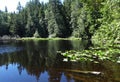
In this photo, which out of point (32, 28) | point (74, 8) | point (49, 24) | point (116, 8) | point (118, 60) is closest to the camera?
point (116, 8)

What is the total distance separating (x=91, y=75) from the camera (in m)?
19.0

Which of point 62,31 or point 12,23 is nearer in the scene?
point 62,31

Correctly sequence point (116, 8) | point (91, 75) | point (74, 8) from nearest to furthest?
point (116, 8) < point (91, 75) < point (74, 8)

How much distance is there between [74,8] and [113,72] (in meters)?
63.7

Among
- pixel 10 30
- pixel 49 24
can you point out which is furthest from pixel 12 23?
pixel 49 24

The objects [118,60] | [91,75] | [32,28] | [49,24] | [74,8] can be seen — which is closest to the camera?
[91,75]

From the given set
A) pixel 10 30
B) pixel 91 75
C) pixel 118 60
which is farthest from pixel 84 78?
pixel 10 30

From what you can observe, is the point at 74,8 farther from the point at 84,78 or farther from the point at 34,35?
the point at 84,78

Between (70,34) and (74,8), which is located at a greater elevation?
(74,8)

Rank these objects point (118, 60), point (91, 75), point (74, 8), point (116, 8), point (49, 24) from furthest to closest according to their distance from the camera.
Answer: point (49, 24), point (74, 8), point (118, 60), point (91, 75), point (116, 8)

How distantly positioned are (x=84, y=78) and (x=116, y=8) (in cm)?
539

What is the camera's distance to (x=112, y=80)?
17.2 metres

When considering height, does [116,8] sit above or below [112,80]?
above

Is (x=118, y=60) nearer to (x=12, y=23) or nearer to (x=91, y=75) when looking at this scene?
(x=91, y=75)
